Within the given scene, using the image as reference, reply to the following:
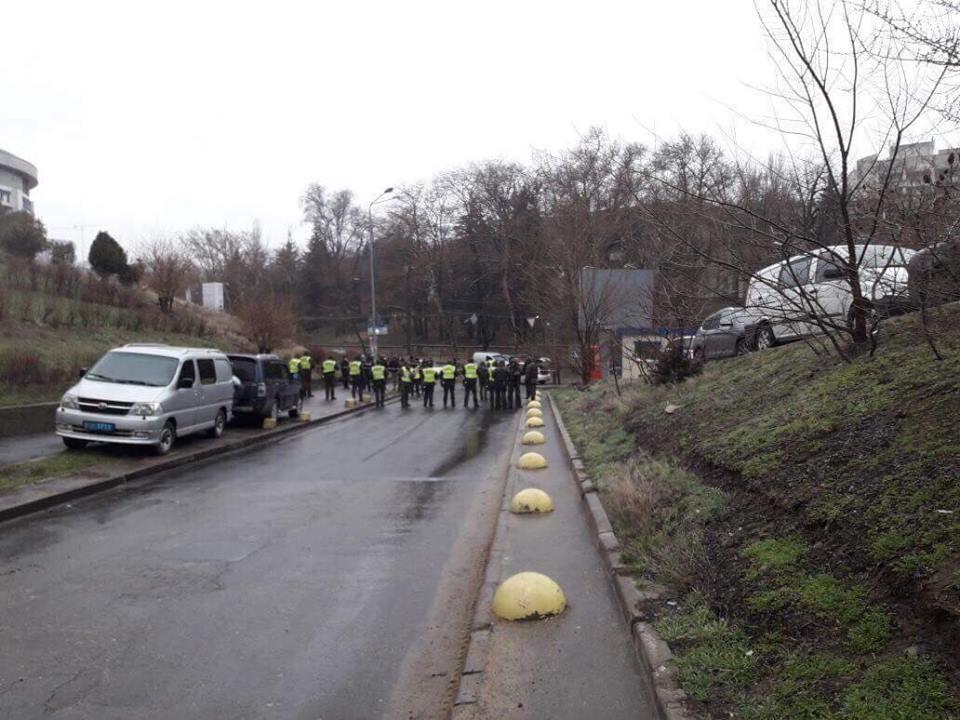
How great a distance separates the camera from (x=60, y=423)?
494 inches

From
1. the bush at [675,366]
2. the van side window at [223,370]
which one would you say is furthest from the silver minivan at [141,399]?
the bush at [675,366]

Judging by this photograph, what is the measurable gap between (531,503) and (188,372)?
8349mm

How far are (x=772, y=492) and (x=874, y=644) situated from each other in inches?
89.2

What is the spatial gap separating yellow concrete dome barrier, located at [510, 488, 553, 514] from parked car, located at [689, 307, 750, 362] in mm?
7623

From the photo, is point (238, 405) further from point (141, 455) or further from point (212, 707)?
point (212, 707)

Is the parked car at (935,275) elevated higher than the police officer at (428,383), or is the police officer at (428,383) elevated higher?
the parked car at (935,275)

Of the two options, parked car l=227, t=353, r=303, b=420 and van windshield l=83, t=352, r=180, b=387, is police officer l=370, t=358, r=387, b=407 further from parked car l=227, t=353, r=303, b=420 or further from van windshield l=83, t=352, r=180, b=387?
van windshield l=83, t=352, r=180, b=387

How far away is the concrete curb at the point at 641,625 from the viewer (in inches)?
149

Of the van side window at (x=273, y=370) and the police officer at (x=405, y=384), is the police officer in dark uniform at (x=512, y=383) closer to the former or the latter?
the police officer at (x=405, y=384)

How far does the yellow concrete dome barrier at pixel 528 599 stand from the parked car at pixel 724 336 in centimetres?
1049

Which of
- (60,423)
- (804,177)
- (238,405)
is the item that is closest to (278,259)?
(238,405)

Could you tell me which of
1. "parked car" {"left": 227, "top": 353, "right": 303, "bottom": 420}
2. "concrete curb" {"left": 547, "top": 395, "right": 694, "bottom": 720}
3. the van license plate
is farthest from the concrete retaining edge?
"concrete curb" {"left": 547, "top": 395, "right": 694, "bottom": 720}

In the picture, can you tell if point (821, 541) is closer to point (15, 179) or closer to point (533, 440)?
point (533, 440)

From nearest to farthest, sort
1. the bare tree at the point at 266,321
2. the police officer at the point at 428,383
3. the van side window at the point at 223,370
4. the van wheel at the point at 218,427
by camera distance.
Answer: the van wheel at the point at 218,427 < the van side window at the point at 223,370 < the police officer at the point at 428,383 < the bare tree at the point at 266,321
